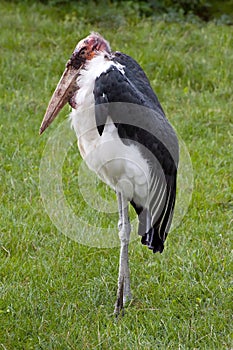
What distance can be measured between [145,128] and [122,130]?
12cm

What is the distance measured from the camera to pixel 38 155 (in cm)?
613

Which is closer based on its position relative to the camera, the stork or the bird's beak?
the stork

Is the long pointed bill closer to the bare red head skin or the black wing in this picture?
the bare red head skin

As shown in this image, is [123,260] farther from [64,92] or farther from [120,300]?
[64,92]

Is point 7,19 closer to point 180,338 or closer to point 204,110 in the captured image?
point 204,110

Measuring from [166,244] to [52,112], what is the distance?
133cm

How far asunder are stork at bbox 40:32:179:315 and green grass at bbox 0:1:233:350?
1.09ft

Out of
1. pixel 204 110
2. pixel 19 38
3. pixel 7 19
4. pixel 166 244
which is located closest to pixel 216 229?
pixel 166 244

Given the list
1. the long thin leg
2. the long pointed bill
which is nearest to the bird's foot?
the long thin leg

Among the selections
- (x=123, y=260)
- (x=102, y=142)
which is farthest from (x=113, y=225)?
(x=102, y=142)

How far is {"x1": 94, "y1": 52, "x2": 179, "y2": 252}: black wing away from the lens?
3783 millimetres

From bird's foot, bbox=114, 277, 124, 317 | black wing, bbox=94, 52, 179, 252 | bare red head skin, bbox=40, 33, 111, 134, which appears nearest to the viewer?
black wing, bbox=94, 52, 179, 252

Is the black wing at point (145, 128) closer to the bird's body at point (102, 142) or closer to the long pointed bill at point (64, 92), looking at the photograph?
the bird's body at point (102, 142)

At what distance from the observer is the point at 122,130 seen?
3.85 meters
